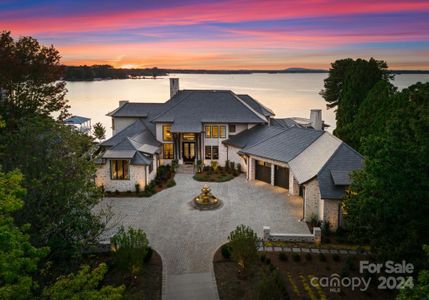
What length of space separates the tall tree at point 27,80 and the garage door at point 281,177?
56.8ft

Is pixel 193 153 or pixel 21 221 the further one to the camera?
pixel 193 153

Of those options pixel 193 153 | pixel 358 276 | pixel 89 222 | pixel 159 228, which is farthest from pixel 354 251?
pixel 193 153

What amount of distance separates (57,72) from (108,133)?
39.1 m

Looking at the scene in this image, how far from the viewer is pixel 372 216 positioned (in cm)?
1487

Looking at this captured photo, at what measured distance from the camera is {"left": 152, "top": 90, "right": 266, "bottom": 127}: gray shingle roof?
124ft

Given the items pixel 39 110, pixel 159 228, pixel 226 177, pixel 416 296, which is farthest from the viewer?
pixel 226 177

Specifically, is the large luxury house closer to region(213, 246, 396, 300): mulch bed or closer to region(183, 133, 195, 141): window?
region(183, 133, 195, 141): window

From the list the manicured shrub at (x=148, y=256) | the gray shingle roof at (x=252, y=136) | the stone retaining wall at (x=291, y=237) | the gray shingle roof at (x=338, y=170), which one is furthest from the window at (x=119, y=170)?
the gray shingle roof at (x=338, y=170)

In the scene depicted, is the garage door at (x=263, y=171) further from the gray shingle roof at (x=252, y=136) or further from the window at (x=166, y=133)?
the window at (x=166, y=133)

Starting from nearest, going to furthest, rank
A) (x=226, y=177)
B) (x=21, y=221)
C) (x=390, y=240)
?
(x=21, y=221) < (x=390, y=240) < (x=226, y=177)

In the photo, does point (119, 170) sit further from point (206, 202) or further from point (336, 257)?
point (336, 257)

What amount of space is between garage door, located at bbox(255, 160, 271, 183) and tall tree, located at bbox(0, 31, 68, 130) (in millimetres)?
16550

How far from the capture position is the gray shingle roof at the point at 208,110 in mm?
37688

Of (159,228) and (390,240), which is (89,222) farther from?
(390,240)
